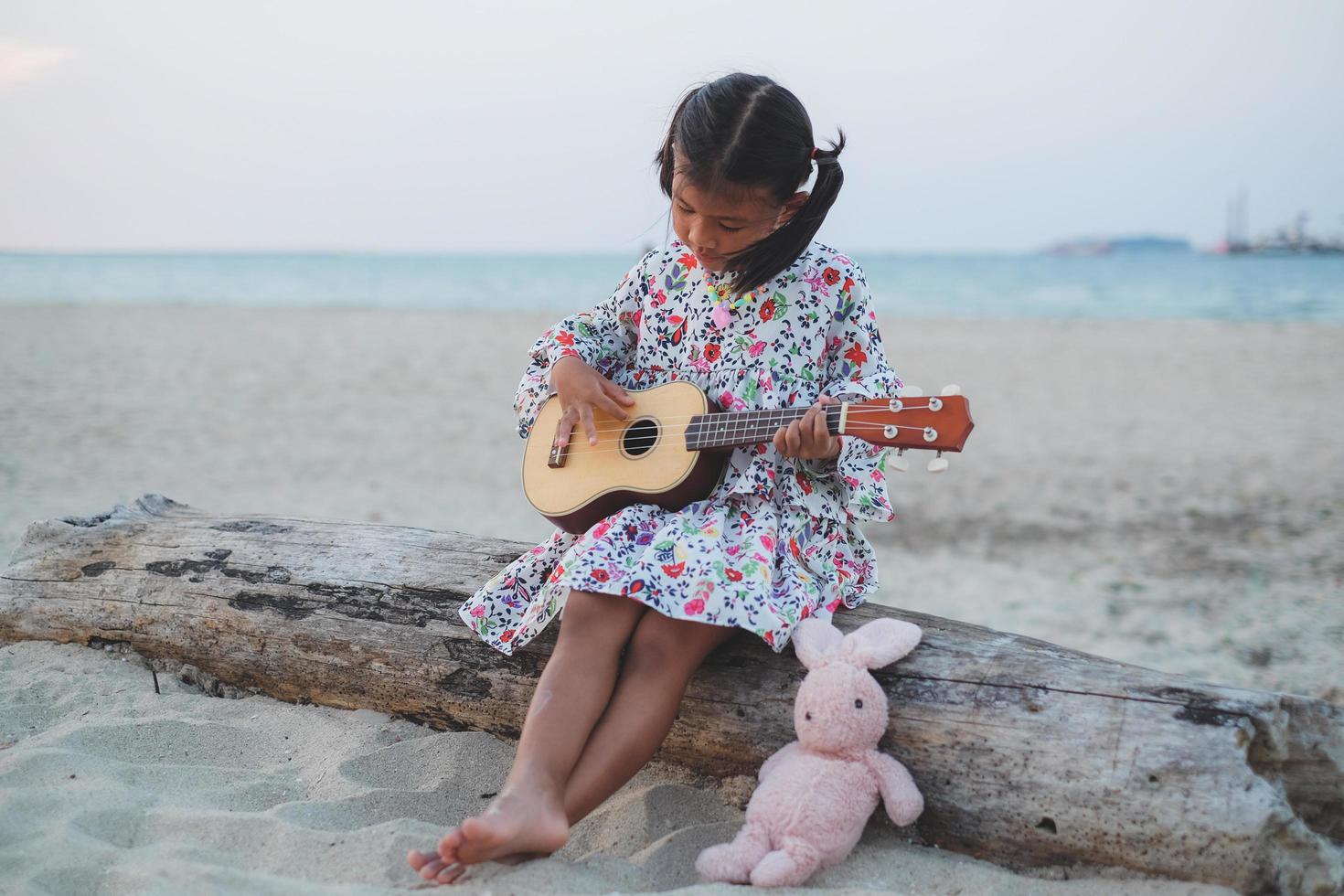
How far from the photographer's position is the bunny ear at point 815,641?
248 centimetres

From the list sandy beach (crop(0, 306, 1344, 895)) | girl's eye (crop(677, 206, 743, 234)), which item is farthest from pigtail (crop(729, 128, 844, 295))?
sandy beach (crop(0, 306, 1344, 895))

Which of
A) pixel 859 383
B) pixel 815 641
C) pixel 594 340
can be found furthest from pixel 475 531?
pixel 815 641

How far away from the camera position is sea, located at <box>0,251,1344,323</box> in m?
26.9

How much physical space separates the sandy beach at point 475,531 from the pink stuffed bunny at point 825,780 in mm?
93

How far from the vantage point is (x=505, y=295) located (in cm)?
3447

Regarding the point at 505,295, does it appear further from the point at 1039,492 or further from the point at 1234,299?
the point at 1039,492

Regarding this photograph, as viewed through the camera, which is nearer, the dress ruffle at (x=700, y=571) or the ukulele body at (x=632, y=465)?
the dress ruffle at (x=700, y=571)

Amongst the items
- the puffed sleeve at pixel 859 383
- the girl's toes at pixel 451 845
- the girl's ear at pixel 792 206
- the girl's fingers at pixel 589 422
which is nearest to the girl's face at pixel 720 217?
the girl's ear at pixel 792 206

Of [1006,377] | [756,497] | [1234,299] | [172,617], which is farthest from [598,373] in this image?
[1234,299]

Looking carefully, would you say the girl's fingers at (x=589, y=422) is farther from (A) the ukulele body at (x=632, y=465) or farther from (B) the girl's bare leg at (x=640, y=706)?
(B) the girl's bare leg at (x=640, y=706)

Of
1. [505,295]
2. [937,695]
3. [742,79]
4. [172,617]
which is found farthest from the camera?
[505,295]

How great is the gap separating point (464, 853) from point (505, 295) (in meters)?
33.3

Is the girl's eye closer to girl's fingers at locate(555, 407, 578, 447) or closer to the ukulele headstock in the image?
the ukulele headstock

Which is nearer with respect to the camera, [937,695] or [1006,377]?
[937,695]
